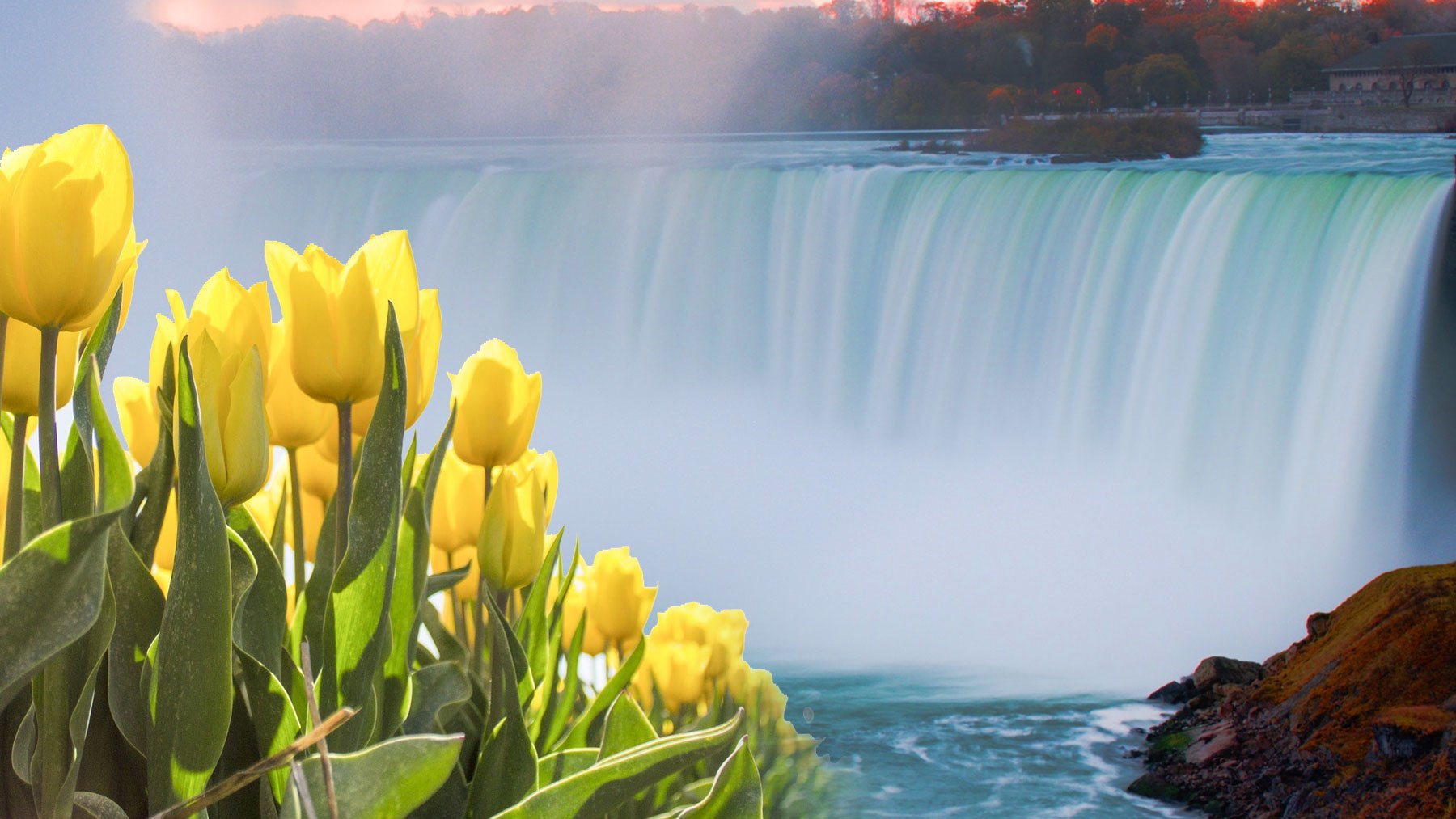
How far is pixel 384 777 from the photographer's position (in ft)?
0.75

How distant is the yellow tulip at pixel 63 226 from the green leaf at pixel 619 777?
0.38 ft

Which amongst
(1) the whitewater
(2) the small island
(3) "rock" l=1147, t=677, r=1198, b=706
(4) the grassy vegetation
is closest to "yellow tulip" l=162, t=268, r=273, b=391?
(1) the whitewater

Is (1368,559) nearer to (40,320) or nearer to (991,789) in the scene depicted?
(991,789)

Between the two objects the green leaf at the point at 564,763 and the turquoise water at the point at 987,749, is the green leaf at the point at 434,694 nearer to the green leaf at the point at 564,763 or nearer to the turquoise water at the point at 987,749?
the green leaf at the point at 564,763

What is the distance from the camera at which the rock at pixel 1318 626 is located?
3475mm

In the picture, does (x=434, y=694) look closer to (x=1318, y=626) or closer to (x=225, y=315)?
(x=225, y=315)

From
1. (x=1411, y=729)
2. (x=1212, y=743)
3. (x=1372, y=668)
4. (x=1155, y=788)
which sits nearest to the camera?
(x=1411, y=729)

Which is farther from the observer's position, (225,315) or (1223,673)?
(1223,673)

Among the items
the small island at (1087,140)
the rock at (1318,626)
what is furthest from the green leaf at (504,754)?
the small island at (1087,140)

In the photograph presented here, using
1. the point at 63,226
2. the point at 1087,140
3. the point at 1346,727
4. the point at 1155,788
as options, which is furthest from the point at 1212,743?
the point at 63,226

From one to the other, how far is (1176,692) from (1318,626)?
643 mm

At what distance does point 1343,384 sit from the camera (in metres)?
4.47

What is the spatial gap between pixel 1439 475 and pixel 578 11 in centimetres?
447

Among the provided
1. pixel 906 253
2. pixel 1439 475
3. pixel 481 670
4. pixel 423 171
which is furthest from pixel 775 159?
pixel 481 670
